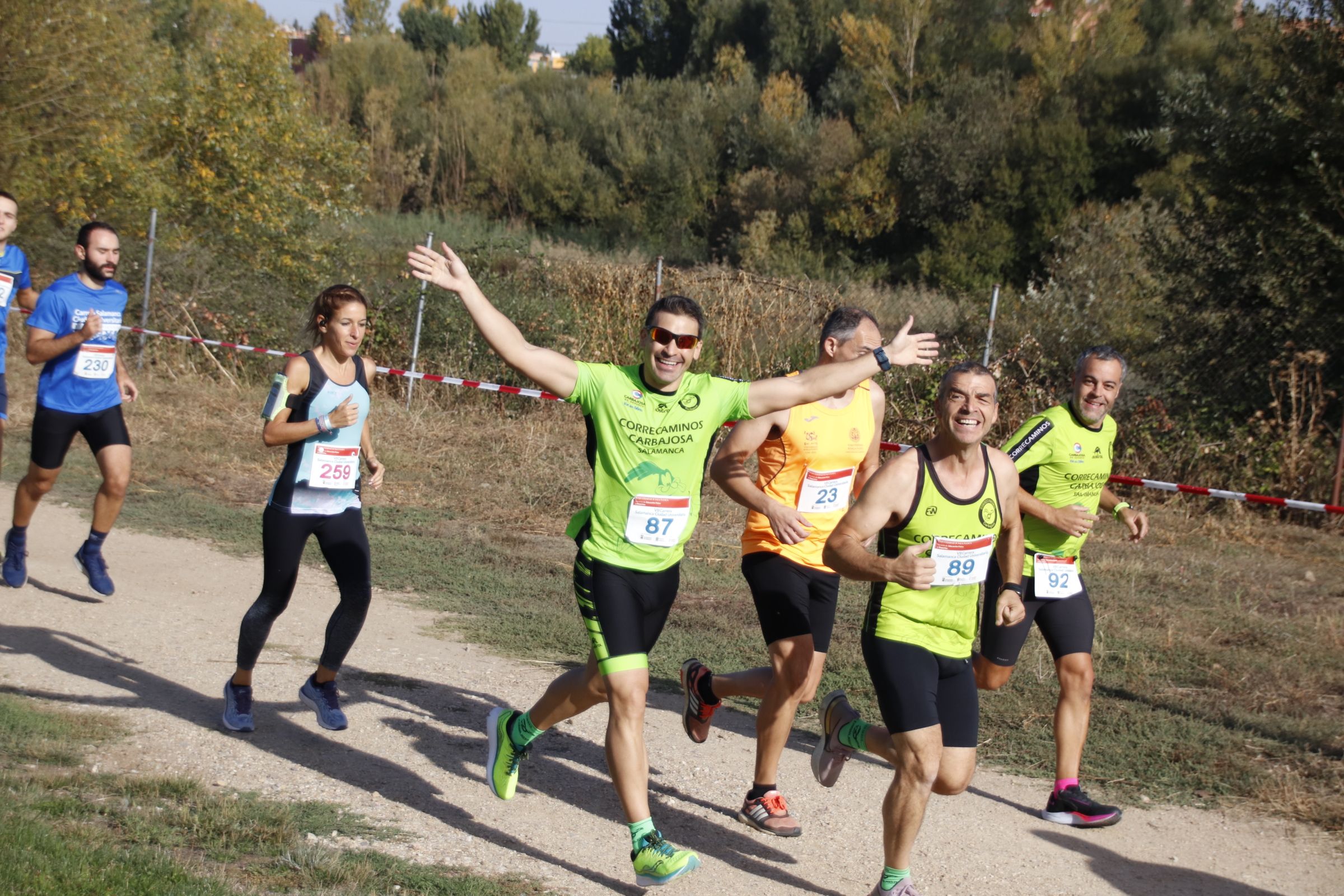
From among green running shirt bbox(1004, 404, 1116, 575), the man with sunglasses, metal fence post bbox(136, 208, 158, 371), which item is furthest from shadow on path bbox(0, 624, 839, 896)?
metal fence post bbox(136, 208, 158, 371)

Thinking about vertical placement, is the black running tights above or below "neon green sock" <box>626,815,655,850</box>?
above

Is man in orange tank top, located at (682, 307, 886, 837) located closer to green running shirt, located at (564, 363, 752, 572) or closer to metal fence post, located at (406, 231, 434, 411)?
green running shirt, located at (564, 363, 752, 572)

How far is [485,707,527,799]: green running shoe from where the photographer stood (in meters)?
4.93

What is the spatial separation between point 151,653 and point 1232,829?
17.8ft

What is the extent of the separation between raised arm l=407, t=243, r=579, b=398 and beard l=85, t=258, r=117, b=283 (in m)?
3.90

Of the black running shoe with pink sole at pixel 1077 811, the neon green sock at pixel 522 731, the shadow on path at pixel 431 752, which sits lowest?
the shadow on path at pixel 431 752

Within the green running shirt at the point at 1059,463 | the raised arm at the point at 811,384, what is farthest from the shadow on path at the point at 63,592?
the green running shirt at the point at 1059,463

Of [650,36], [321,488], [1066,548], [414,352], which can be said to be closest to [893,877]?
[1066,548]

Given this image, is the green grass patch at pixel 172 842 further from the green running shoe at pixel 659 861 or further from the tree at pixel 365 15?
the tree at pixel 365 15

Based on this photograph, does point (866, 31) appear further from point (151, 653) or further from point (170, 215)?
point (151, 653)

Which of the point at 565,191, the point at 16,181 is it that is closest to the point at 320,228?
the point at 16,181

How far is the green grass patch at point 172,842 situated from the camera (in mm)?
3842

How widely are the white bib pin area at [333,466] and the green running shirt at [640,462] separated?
4.97 ft

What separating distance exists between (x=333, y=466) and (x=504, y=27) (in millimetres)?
69167
